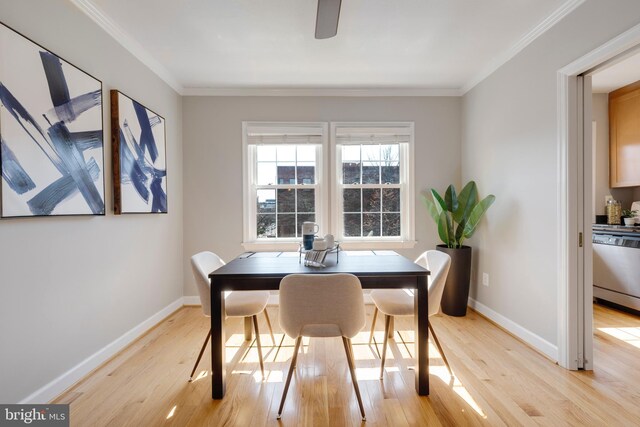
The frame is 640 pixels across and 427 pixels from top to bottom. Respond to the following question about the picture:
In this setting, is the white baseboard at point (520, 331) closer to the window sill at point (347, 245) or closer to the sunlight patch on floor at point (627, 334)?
the sunlight patch on floor at point (627, 334)

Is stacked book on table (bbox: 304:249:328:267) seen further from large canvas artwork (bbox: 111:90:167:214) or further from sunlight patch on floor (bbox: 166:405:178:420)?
large canvas artwork (bbox: 111:90:167:214)

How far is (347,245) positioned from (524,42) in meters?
2.61

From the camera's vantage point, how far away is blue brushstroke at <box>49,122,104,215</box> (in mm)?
1897

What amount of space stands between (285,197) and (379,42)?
1992mm

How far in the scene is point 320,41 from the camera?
2.67m

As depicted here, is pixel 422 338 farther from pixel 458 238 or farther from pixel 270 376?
pixel 458 238

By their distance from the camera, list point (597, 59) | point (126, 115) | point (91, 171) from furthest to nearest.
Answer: point (126, 115)
point (91, 171)
point (597, 59)

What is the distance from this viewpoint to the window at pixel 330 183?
12.4 feet

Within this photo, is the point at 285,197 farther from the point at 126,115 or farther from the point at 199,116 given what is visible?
the point at 126,115

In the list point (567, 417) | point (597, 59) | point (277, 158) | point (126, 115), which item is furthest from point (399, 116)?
point (567, 417)

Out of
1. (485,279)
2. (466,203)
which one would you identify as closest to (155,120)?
(466,203)

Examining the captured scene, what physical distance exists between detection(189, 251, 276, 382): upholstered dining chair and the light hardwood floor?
0.25 metres

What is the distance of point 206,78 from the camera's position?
343cm

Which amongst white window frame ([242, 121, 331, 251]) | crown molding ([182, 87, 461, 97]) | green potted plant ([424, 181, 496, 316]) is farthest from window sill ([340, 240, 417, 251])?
crown molding ([182, 87, 461, 97])
